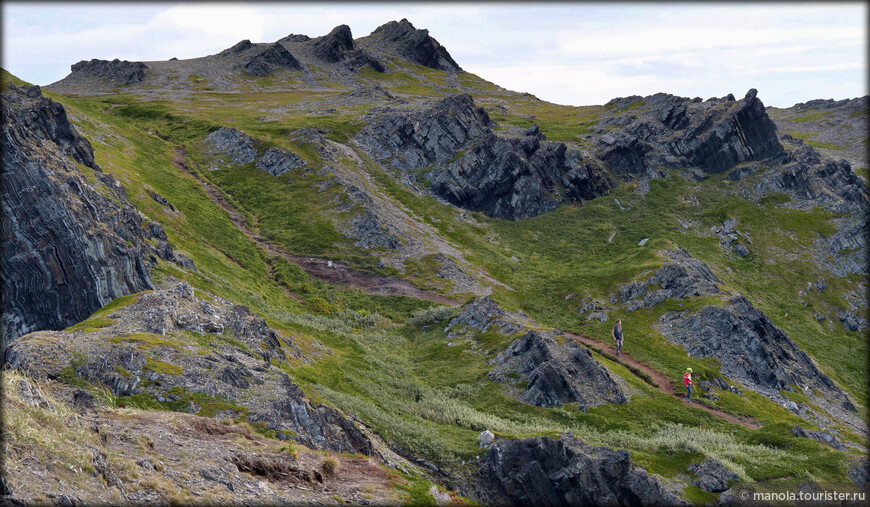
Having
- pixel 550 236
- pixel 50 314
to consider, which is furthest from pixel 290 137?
pixel 50 314

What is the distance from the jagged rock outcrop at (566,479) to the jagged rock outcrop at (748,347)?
116ft

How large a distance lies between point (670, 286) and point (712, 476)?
44.5 meters

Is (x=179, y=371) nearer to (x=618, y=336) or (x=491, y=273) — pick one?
(x=618, y=336)

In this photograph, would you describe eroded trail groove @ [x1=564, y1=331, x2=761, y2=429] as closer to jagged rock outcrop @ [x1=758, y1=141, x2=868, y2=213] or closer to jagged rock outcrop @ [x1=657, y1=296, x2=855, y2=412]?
jagged rock outcrop @ [x1=657, y1=296, x2=855, y2=412]

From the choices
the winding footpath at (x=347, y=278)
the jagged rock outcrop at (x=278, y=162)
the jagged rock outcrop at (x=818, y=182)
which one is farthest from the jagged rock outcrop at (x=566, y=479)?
the jagged rock outcrop at (x=818, y=182)

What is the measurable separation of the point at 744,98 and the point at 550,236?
213 feet

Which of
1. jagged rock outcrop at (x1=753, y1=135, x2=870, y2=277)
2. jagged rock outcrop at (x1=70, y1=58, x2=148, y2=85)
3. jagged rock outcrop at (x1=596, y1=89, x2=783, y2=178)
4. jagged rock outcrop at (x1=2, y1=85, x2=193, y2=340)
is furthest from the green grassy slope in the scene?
jagged rock outcrop at (x1=70, y1=58, x2=148, y2=85)

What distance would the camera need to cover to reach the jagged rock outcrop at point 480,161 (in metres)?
114

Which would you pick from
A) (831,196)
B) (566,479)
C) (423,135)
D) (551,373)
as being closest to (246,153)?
(423,135)

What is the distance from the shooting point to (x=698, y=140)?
128 metres

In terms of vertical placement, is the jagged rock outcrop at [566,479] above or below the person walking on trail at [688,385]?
above

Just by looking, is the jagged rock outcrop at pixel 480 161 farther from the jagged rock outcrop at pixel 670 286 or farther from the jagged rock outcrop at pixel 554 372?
the jagged rock outcrop at pixel 554 372

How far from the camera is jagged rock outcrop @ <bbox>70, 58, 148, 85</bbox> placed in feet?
588

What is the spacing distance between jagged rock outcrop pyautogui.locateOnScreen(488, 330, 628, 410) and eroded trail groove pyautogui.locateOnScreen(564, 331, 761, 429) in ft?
24.3
